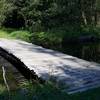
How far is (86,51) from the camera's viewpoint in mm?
20719

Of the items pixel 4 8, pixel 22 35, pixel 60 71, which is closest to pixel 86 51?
pixel 22 35

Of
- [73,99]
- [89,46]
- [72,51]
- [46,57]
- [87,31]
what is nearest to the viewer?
[73,99]

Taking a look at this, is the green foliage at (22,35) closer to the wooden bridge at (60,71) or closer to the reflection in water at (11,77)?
the reflection in water at (11,77)

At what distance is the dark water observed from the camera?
1836 cm

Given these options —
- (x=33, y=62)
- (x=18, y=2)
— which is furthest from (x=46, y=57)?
(x=18, y=2)

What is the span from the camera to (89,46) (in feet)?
75.0

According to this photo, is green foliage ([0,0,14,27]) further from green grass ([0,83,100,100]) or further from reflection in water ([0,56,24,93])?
green grass ([0,83,100,100])

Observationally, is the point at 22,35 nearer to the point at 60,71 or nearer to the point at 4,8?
the point at 4,8

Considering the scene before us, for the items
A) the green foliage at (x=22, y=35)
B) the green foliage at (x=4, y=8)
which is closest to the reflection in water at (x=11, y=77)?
the green foliage at (x=22, y=35)

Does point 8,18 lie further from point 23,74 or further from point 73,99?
point 73,99

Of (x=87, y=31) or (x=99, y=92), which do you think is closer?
(x=99, y=92)

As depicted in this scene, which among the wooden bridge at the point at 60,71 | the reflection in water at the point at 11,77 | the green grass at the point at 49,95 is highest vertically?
the green grass at the point at 49,95

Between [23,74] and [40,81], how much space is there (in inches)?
113

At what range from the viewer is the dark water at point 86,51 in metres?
18.4
